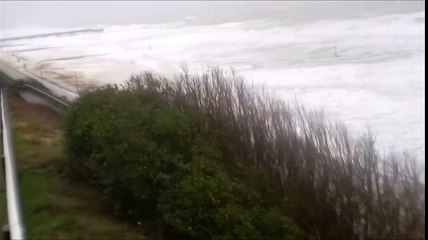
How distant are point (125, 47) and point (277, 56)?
21270mm

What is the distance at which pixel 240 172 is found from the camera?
1046 cm

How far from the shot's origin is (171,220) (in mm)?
9883

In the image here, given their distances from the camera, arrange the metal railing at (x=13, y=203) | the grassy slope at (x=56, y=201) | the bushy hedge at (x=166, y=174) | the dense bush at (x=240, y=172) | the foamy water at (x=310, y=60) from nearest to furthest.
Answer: the metal railing at (x=13, y=203) < the bushy hedge at (x=166, y=174) < the dense bush at (x=240, y=172) < the grassy slope at (x=56, y=201) < the foamy water at (x=310, y=60)

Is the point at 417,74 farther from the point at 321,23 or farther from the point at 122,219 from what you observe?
the point at 321,23

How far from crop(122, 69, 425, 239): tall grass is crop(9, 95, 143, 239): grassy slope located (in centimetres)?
242

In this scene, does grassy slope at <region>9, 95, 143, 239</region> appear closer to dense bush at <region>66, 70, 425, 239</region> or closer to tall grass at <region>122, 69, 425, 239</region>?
dense bush at <region>66, 70, 425, 239</region>

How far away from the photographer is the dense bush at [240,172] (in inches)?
369

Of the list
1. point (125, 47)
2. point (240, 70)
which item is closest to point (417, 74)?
point (240, 70)

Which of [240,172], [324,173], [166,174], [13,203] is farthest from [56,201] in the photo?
[324,173]

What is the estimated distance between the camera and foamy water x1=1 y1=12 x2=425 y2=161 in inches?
859

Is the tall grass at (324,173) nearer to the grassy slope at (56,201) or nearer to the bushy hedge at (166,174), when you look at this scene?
the bushy hedge at (166,174)

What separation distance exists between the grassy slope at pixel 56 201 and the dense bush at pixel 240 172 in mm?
440

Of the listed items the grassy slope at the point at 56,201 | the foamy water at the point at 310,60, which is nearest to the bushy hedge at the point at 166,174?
the grassy slope at the point at 56,201

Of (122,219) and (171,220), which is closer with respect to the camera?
(171,220)
